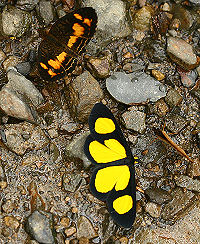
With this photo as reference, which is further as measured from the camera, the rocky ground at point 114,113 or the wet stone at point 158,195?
the wet stone at point 158,195

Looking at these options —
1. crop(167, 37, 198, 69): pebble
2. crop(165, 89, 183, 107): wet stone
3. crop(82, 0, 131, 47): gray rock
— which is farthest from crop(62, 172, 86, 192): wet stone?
crop(167, 37, 198, 69): pebble

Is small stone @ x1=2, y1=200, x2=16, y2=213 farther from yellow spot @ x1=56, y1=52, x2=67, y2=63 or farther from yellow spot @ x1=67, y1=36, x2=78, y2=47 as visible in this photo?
yellow spot @ x1=67, y1=36, x2=78, y2=47

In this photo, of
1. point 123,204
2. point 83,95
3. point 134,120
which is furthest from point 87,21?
point 123,204

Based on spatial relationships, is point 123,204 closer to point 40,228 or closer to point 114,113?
point 40,228

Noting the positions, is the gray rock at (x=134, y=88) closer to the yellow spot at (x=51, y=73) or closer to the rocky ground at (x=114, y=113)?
the rocky ground at (x=114, y=113)

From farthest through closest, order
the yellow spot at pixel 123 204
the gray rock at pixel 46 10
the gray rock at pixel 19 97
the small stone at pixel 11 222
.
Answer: the gray rock at pixel 46 10, the gray rock at pixel 19 97, the small stone at pixel 11 222, the yellow spot at pixel 123 204

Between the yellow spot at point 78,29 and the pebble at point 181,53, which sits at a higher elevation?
the yellow spot at point 78,29

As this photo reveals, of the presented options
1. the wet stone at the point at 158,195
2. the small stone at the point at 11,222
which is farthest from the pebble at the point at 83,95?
the small stone at the point at 11,222

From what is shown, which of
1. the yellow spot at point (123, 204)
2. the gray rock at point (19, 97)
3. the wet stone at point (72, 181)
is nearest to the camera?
the yellow spot at point (123, 204)
